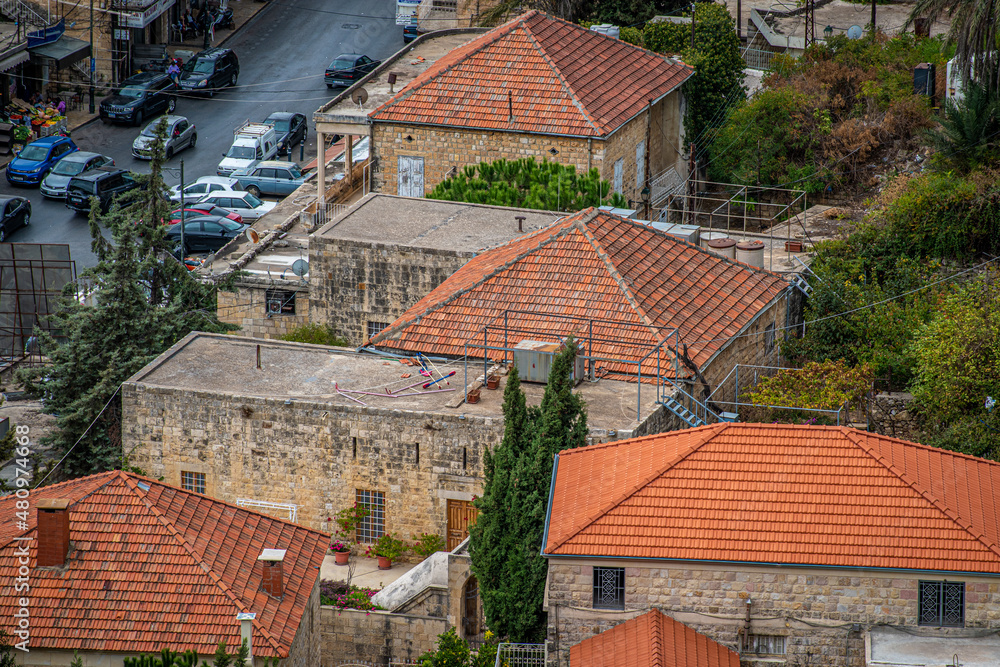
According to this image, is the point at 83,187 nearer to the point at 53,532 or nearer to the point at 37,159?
the point at 37,159

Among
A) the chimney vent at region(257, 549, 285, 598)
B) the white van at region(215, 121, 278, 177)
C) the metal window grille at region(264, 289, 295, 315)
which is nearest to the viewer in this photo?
the chimney vent at region(257, 549, 285, 598)

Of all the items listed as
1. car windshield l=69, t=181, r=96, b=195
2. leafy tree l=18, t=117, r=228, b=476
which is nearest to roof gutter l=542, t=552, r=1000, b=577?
leafy tree l=18, t=117, r=228, b=476

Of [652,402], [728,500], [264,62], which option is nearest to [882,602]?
[728,500]

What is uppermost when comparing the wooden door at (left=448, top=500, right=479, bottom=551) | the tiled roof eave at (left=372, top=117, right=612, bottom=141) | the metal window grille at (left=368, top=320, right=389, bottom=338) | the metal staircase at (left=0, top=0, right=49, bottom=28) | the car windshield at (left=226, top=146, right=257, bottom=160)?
the metal staircase at (left=0, top=0, right=49, bottom=28)

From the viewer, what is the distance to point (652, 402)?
33.0 m

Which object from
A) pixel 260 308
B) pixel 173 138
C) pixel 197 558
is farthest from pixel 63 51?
pixel 197 558

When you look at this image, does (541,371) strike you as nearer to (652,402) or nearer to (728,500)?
(652,402)

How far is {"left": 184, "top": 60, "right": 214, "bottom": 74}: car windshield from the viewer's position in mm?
68812

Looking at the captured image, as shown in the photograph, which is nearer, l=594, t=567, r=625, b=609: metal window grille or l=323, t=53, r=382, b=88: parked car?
l=594, t=567, r=625, b=609: metal window grille

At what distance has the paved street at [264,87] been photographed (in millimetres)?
56938

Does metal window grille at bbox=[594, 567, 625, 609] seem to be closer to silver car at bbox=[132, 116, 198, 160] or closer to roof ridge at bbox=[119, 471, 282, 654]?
roof ridge at bbox=[119, 471, 282, 654]

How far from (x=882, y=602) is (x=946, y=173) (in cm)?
1928

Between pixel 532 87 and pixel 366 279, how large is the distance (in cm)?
989

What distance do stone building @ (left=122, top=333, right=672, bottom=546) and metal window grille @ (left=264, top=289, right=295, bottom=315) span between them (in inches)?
311
